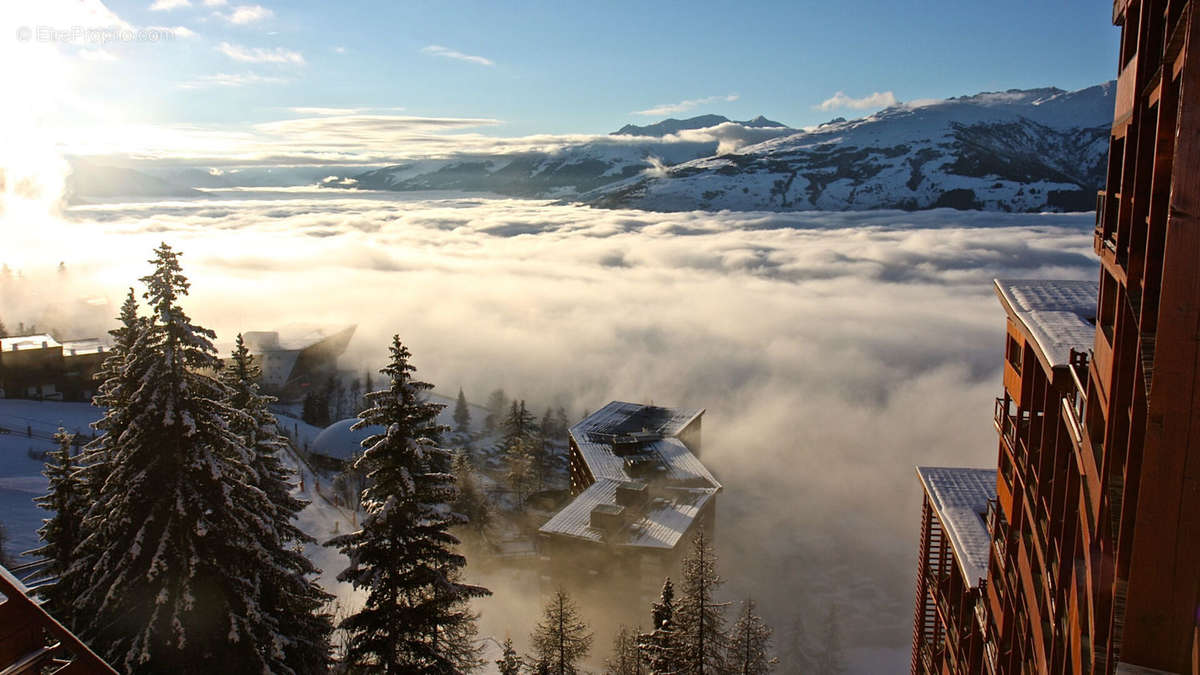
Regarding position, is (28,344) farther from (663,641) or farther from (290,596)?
(663,641)

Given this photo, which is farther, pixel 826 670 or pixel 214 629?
pixel 826 670

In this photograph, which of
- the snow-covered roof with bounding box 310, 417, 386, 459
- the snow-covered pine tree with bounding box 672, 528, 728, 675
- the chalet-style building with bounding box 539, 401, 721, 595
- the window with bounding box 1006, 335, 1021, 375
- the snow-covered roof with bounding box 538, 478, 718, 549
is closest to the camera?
the window with bounding box 1006, 335, 1021, 375

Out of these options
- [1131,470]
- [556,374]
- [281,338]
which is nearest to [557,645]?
[1131,470]

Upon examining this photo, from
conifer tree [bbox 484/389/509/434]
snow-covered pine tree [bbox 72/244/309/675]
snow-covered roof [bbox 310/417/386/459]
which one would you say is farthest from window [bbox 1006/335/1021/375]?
conifer tree [bbox 484/389/509/434]

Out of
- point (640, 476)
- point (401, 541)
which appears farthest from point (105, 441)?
point (640, 476)

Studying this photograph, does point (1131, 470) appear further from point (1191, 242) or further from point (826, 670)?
point (826, 670)

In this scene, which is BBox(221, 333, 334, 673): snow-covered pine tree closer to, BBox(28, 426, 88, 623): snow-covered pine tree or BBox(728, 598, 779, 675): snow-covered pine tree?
BBox(28, 426, 88, 623): snow-covered pine tree

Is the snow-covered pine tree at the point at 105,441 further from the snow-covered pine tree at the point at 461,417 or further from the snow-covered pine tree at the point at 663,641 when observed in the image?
the snow-covered pine tree at the point at 461,417
